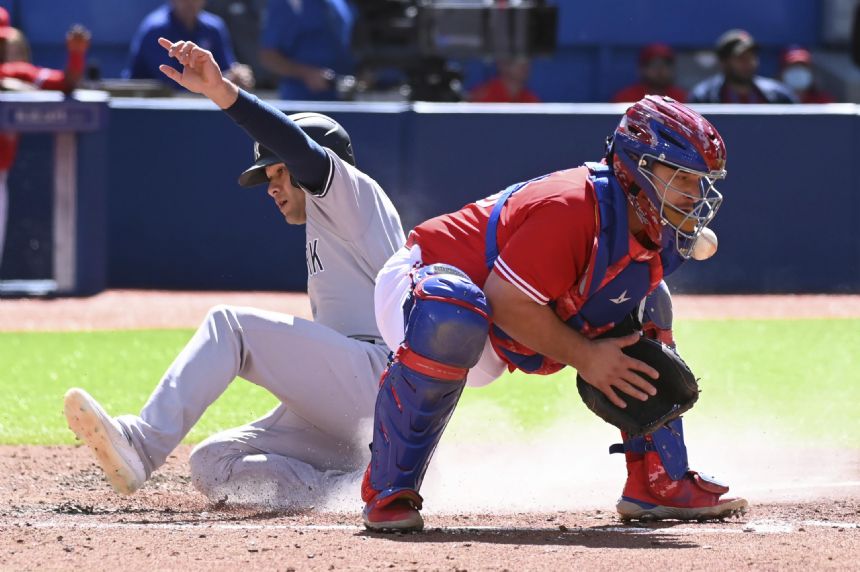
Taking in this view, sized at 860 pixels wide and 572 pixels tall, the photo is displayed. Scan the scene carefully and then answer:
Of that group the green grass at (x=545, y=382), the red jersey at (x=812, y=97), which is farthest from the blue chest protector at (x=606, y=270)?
the red jersey at (x=812, y=97)

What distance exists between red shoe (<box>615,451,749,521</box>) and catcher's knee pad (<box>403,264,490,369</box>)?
0.85m

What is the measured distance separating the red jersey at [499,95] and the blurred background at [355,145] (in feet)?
2.45

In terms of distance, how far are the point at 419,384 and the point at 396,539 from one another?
17.4 inches

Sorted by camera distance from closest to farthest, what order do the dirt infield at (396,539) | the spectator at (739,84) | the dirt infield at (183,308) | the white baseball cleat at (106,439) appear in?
the dirt infield at (396,539) → the white baseball cleat at (106,439) → the dirt infield at (183,308) → the spectator at (739,84)

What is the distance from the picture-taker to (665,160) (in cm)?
433

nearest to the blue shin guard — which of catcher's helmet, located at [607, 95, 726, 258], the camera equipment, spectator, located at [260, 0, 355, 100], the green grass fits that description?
catcher's helmet, located at [607, 95, 726, 258]

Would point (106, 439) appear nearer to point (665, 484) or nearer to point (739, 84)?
point (665, 484)

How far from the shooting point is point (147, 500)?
5270 millimetres

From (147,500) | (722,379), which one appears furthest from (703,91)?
(147,500)

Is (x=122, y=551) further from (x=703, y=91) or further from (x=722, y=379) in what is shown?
(x=703, y=91)

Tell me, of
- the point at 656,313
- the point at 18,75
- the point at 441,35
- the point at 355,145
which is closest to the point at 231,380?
the point at 656,313

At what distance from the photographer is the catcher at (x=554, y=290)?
13.9 ft

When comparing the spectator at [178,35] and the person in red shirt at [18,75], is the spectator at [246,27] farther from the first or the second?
the person in red shirt at [18,75]

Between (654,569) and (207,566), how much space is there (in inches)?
44.8
